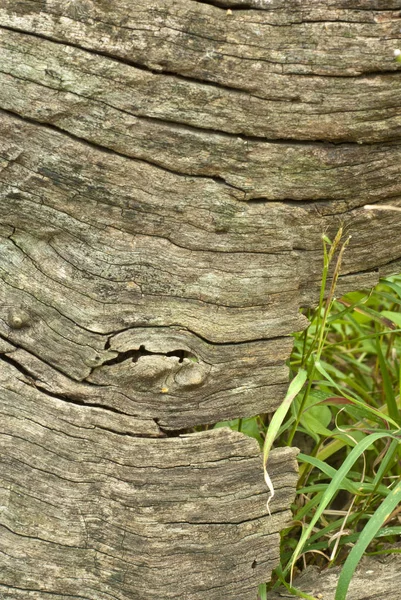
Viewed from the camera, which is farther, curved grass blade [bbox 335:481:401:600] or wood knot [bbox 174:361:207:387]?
wood knot [bbox 174:361:207:387]

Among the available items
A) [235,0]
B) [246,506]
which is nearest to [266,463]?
[246,506]

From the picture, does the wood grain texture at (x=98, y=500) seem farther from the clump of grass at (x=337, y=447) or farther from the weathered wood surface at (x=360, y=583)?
the weathered wood surface at (x=360, y=583)

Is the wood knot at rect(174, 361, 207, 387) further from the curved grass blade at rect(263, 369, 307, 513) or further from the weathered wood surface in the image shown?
the weathered wood surface

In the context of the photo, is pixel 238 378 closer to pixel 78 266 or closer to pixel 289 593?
pixel 78 266

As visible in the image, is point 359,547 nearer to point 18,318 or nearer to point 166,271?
point 166,271

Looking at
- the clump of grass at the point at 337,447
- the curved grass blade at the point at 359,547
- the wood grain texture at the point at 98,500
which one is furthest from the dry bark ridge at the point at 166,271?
the curved grass blade at the point at 359,547

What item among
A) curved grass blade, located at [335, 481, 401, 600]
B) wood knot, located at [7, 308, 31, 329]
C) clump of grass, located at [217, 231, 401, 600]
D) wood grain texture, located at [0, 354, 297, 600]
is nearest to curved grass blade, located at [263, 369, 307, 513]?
clump of grass, located at [217, 231, 401, 600]
